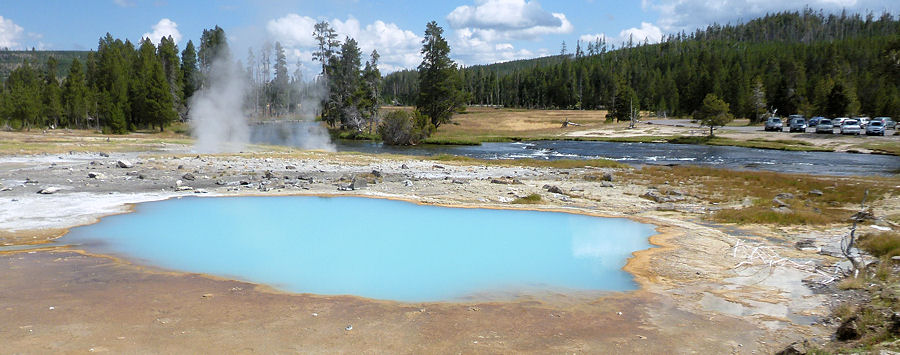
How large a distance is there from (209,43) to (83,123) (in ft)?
79.5

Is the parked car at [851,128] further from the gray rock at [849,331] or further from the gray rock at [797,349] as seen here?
the gray rock at [797,349]

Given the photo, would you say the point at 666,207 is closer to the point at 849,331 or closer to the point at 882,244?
the point at 882,244

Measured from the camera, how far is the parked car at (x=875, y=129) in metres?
55.0

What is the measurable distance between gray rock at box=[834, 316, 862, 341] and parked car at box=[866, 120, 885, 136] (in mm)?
58897

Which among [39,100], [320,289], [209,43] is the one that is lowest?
[320,289]

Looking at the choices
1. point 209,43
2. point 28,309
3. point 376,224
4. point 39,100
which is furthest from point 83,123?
point 28,309

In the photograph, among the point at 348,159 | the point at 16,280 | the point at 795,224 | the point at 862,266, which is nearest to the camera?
the point at 16,280

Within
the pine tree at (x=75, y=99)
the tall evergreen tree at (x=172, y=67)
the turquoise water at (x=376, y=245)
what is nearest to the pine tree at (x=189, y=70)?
the tall evergreen tree at (x=172, y=67)

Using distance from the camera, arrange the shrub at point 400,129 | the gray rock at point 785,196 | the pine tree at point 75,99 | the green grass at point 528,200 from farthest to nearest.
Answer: the pine tree at point 75,99
the shrub at point 400,129
the gray rock at point 785,196
the green grass at point 528,200

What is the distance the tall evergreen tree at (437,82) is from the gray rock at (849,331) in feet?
224

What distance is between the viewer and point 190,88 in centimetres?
8050

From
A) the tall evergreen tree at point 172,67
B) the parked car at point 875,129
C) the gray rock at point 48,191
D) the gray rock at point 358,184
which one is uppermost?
the tall evergreen tree at point 172,67

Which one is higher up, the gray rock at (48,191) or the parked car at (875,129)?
the parked car at (875,129)

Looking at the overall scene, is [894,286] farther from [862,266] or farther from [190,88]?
[190,88]
